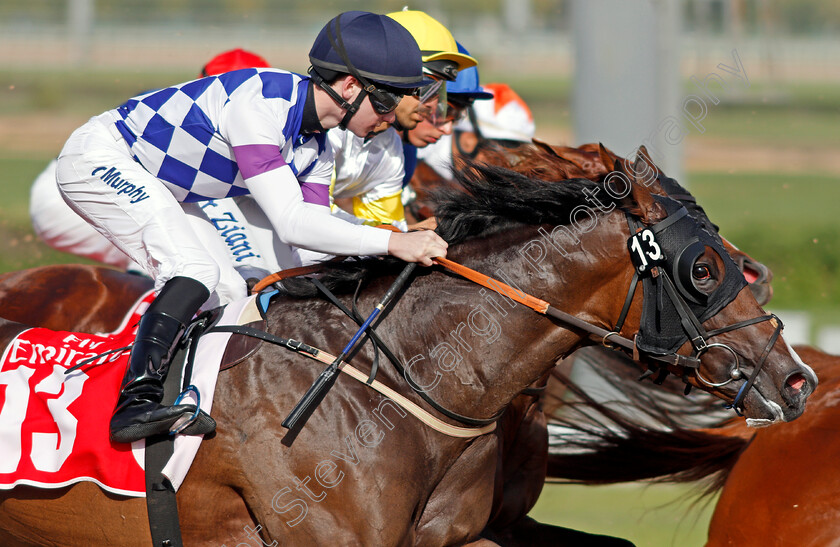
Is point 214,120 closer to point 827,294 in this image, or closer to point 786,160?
point 827,294

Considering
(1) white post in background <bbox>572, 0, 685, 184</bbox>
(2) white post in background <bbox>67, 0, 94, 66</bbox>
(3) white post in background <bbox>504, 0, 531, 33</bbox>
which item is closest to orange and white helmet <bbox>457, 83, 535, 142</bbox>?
(1) white post in background <bbox>572, 0, 685, 184</bbox>

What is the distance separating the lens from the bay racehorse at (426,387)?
7.18 ft

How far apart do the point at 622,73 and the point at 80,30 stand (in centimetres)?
1781

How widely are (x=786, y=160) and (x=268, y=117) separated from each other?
19024 millimetres

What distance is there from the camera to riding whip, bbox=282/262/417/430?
2.21 meters

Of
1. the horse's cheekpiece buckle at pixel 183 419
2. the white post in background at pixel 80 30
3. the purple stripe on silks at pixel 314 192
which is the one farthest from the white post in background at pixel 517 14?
the horse's cheekpiece buckle at pixel 183 419

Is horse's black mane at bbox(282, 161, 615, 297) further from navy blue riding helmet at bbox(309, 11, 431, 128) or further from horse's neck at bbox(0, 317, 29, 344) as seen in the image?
horse's neck at bbox(0, 317, 29, 344)

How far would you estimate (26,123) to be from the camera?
19.1 meters

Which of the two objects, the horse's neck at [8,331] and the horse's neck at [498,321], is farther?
the horse's neck at [8,331]

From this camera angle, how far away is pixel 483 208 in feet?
7.88

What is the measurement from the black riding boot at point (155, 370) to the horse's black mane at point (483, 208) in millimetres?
309

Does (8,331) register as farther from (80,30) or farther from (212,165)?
(80,30)

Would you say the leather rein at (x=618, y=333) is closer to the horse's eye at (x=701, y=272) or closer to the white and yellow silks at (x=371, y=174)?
the horse's eye at (x=701, y=272)

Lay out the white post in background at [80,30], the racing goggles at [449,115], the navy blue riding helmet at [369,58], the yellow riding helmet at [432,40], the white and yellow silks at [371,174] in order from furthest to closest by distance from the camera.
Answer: the white post in background at [80,30] < the racing goggles at [449,115] < the yellow riding helmet at [432,40] < the white and yellow silks at [371,174] < the navy blue riding helmet at [369,58]
